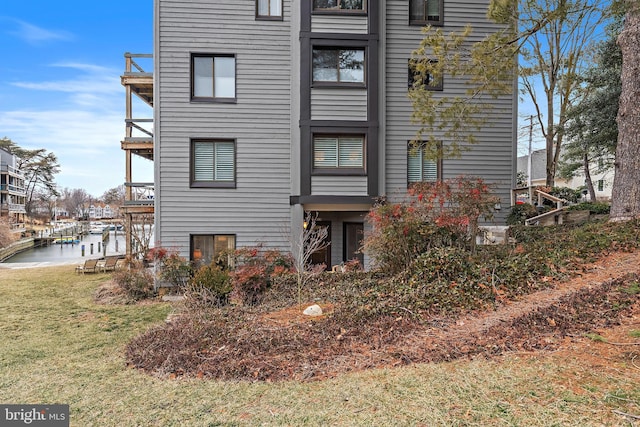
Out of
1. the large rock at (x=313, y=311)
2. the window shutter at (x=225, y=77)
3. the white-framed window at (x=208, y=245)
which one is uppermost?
the window shutter at (x=225, y=77)

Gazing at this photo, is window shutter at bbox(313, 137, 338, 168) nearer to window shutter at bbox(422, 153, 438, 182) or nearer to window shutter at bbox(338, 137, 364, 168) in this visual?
window shutter at bbox(338, 137, 364, 168)

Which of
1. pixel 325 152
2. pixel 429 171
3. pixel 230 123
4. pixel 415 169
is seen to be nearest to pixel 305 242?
pixel 325 152

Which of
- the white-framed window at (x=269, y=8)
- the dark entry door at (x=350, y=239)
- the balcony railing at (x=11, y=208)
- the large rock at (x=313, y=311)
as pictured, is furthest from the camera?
the balcony railing at (x=11, y=208)

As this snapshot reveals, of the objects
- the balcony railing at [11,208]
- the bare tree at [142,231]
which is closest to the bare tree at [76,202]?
the balcony railing at [11,208]

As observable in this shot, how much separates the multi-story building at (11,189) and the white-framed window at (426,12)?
57077mm

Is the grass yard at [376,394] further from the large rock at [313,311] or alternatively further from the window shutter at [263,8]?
the window shutter at [263,8]

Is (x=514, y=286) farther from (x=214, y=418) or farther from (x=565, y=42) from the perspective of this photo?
(x=565, y=42)

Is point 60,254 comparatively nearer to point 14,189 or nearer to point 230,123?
point 230,123

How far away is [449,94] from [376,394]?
1041 cm

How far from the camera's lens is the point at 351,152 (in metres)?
11.1

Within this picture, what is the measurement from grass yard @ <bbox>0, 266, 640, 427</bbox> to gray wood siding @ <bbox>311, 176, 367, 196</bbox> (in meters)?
7.00

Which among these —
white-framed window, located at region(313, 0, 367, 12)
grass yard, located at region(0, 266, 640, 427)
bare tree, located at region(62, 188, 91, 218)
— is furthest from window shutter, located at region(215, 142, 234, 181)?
bare tree, located at region(62, 188, 91, 218)

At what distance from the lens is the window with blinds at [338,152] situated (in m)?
11.0

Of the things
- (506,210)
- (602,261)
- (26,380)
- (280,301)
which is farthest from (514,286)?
(26,380)
